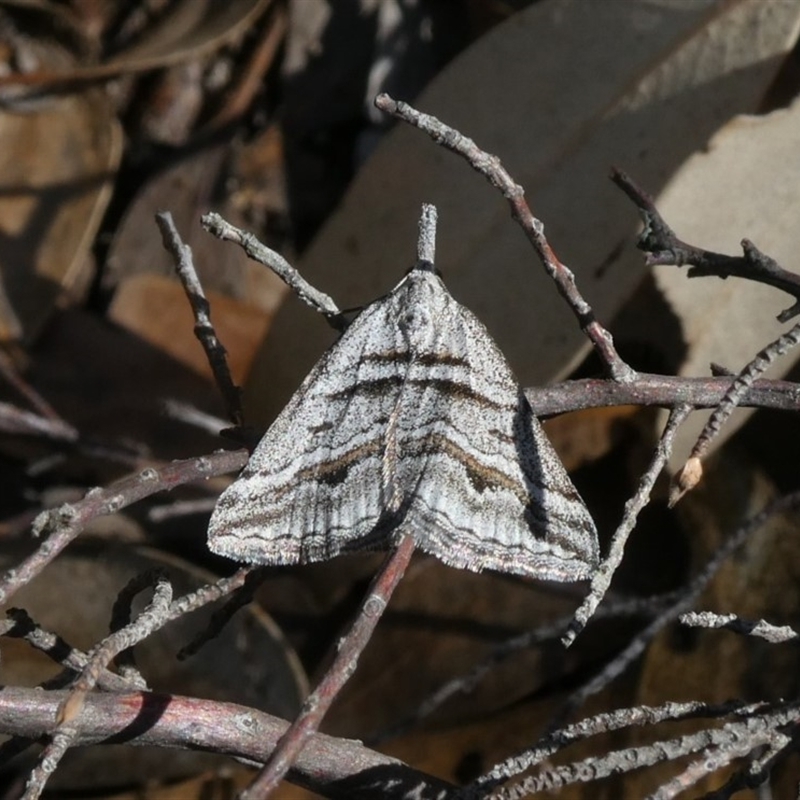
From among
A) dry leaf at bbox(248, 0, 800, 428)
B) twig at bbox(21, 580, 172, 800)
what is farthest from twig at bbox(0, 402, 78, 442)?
twig at bbox(21, 580, 172, 800)

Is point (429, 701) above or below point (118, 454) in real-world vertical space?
below

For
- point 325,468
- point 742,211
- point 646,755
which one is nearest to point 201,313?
point 325,468

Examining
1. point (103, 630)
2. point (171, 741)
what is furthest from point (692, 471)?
point (103, 630)

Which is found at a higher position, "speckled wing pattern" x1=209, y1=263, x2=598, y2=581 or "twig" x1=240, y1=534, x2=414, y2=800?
"speckled wing pattern" x1=209, y1=263, x2=598, y2=581

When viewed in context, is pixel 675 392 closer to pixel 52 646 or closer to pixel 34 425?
pixel 52 646

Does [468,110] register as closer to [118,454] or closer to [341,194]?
[341,194]

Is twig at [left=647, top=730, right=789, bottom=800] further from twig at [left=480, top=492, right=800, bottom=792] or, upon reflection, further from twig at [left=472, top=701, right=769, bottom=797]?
twig at [left=480, top=492, right=800, bottom=792]
